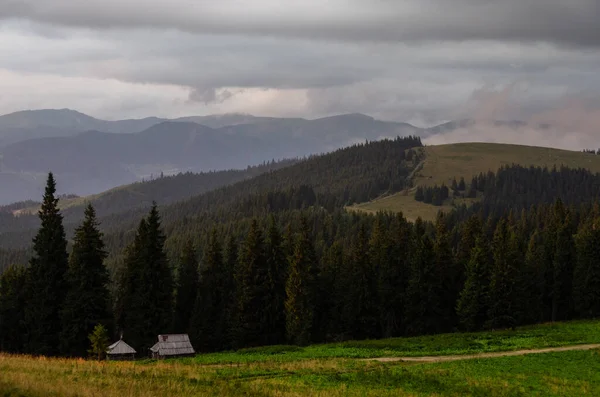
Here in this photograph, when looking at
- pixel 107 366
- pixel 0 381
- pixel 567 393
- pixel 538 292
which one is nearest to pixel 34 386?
pixel 0 381

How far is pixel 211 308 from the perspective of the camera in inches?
3228

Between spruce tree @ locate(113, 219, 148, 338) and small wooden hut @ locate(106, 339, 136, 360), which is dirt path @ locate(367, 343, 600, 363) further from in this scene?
spruce tree @ locate(113, 219, 148, 338)

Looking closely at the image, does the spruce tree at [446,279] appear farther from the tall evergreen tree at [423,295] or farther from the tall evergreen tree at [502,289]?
the tall evergreen tree at [502,289]

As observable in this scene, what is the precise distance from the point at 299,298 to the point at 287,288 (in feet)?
6.30

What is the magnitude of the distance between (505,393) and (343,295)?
1937 inches

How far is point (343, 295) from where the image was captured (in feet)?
277

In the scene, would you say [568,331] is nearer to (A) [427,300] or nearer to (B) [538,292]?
(A) [427,300]

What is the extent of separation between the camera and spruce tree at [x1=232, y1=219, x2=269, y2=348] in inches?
3073

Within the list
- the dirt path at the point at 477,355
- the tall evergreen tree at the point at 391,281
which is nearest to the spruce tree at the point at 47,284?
the dirt path at the point at 477,355

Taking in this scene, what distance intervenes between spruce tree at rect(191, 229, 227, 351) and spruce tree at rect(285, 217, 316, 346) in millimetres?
9938

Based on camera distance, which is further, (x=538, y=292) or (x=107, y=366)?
(x=538, y=292)

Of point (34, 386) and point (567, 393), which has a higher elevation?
point (34, 386)

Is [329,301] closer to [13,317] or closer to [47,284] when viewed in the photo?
[47,284]

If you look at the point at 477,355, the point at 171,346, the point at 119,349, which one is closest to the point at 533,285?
the point at 477,355
